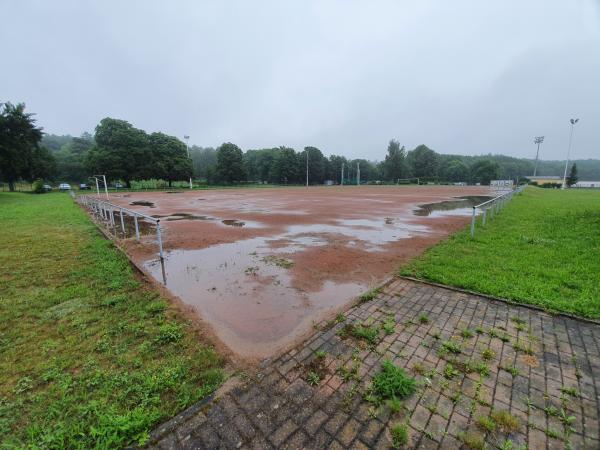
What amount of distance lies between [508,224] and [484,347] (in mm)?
9008

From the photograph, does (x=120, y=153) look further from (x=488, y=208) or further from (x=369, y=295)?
(x=369, y=295)

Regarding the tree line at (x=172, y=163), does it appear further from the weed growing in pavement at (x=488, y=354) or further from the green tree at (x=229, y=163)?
the weed growing in pavement at (x=488, y=354)

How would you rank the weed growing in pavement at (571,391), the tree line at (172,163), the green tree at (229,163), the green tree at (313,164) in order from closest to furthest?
the weed growing in pavement at (571,391), the tree line at (172,163), the green tree at (229,163), the green tree at (313,164)

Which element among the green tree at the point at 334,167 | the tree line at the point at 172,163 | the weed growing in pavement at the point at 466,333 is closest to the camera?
the weed growing in pavement at the point at 466,333

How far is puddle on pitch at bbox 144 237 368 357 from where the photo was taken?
326cm

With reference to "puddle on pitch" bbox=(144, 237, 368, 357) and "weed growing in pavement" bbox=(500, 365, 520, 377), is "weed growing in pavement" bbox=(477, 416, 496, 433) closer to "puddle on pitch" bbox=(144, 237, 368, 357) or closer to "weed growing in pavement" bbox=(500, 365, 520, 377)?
"weed growing in pavement" bbox=(500, 365, 520, 377)

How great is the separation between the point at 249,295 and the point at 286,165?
211ft

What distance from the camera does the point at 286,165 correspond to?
218 feet

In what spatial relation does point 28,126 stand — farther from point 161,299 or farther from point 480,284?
point 480,284

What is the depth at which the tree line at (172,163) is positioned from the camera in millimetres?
27645

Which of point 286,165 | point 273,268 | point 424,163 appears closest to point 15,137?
point 273,268

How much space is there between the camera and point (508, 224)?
32.0 feet

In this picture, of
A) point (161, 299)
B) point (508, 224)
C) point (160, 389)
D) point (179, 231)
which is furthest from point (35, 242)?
point (508, 224)

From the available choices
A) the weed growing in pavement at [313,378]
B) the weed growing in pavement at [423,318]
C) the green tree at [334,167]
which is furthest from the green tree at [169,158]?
the weed growing in pavement at [313,378]
